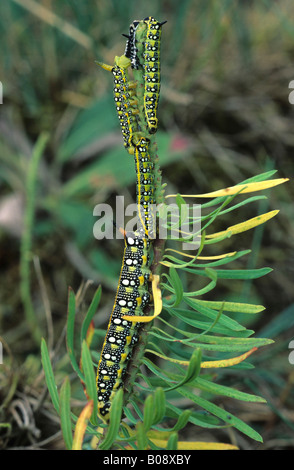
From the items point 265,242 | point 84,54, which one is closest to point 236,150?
point 265,242

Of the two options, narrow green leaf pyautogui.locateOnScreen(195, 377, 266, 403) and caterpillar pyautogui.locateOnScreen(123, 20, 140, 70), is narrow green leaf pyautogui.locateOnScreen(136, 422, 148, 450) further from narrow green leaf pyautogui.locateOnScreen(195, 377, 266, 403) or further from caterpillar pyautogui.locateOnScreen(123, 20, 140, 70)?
caterpillar pyautogui.locateOnScreen(123, 20, 140, 70)

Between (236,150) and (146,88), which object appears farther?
(236,150)

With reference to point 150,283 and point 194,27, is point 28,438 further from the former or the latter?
point 194,27

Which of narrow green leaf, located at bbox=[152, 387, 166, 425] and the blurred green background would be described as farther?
the blurred green background

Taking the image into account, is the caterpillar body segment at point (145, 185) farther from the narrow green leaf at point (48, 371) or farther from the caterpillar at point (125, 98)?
the narrow green leaf at point (48, 371)

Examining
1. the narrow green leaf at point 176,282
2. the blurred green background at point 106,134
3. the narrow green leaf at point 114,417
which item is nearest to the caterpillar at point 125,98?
the narrow green leaf at point 176,282

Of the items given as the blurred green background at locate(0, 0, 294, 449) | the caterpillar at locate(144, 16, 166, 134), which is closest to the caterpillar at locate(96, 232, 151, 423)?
the caterpillar at locate(144, 16, 166, 134)

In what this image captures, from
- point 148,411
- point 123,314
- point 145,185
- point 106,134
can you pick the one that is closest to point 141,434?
point 148,411

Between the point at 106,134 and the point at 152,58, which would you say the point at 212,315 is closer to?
the point at 152,58
